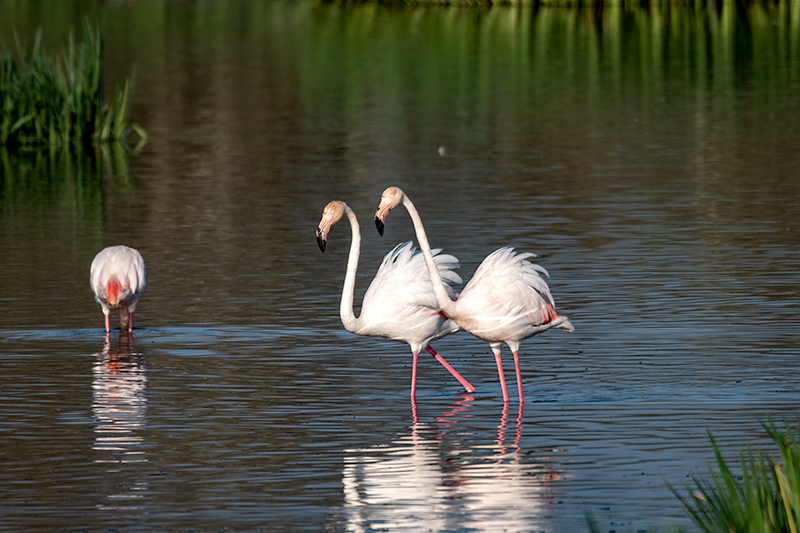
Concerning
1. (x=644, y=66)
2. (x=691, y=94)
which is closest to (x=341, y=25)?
(x=644, y=66)

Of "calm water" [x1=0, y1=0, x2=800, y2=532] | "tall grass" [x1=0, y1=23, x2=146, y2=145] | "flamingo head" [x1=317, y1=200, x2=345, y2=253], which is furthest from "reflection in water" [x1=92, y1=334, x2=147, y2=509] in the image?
"tall grass" [x1=0, y1=23, x2=146, y2=145]

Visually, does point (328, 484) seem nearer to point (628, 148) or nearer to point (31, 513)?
point (31, 513)

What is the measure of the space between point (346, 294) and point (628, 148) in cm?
1457

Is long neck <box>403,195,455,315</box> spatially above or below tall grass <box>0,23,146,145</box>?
below

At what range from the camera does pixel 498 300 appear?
9.57m

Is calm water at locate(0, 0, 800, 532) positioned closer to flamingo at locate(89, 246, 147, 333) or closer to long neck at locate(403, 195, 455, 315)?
flamingo at locate(89, 246, 147, 333)

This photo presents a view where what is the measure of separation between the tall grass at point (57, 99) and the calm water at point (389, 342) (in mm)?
720

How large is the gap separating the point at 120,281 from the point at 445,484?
5131mm

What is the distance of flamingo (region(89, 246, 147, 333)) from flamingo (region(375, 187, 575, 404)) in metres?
3.35

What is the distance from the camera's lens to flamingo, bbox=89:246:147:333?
39.6 ft

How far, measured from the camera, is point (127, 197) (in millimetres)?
20312

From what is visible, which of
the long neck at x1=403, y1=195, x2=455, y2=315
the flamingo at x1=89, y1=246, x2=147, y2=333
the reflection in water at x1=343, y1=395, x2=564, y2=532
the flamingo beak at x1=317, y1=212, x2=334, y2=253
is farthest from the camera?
the flamingo at x1=89, y1=246, x2=147, y2=333

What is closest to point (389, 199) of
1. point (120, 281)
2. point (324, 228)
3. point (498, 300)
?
point (324, 228)

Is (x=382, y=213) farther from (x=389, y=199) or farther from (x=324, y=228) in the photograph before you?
(x=324, y=228)
